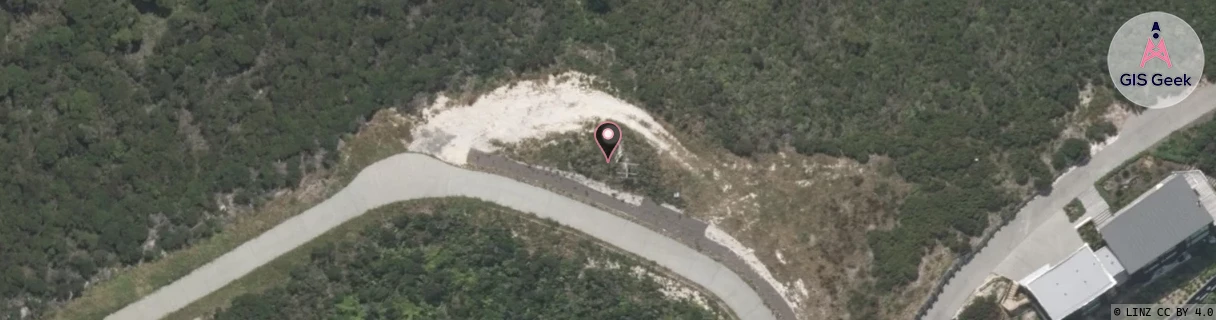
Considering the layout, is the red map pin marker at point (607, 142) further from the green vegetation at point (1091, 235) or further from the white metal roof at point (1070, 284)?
the green vegetation at point (1091, 235)

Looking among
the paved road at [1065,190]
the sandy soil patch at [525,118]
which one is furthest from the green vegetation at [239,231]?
the paved road at [1065,190]

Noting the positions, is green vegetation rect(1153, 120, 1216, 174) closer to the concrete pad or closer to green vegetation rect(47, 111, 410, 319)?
the concrete pad

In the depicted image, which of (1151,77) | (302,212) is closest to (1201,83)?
(1151,77)

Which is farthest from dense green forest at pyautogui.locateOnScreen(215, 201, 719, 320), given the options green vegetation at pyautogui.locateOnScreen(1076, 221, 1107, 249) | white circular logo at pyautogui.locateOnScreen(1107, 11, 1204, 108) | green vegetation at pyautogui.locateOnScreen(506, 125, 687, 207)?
white circular logo at pyautogui.locateOnScreen(1107, 11, 1204, 108)

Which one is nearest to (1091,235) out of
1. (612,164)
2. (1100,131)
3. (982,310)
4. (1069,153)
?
(1069,153)

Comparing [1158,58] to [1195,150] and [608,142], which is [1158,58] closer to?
[1195,150]

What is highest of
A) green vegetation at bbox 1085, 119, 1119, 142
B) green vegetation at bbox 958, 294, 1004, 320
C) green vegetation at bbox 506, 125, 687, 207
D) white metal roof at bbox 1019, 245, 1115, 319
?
green vegetation at bbox 1085, 119, 1119, 142

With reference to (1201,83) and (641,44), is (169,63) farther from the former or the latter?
(1201,83)
